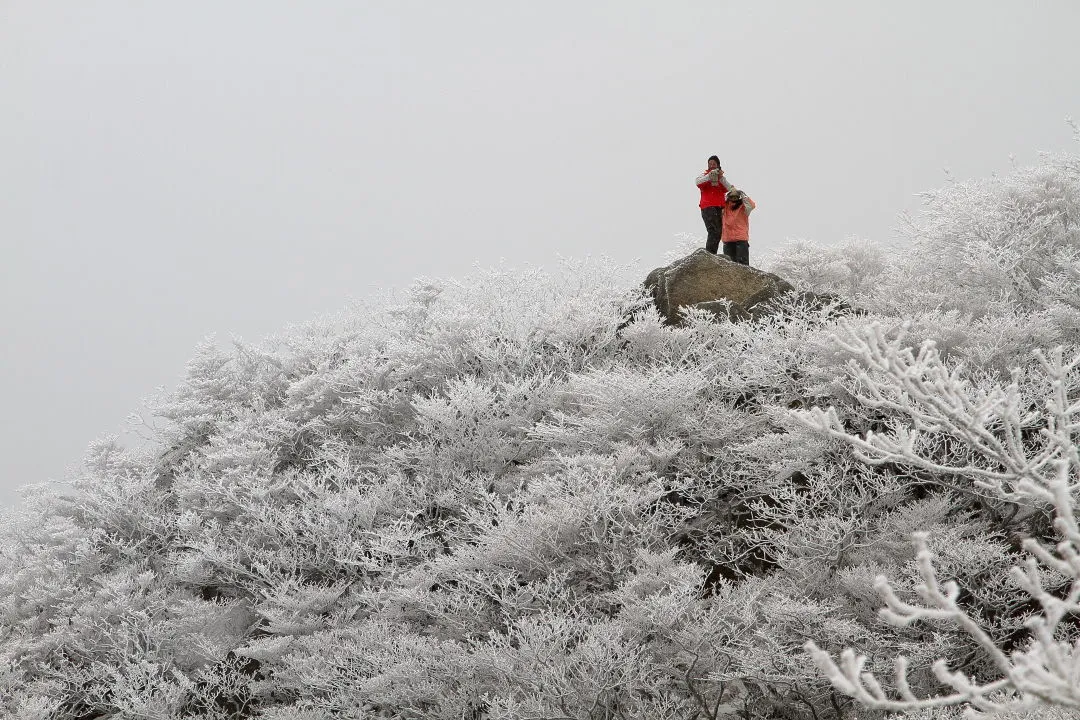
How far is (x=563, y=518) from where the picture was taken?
309 inches

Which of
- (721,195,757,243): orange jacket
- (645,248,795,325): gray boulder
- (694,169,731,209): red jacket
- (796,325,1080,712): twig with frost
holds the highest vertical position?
(694,169,731,209): red jacket

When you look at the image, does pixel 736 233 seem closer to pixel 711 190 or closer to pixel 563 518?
pixel 711 190

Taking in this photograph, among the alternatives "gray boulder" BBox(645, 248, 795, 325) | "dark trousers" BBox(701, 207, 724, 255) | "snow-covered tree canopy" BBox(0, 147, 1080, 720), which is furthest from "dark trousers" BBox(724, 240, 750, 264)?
"snow-covered tree canopy" BBox(0, 147, 1080, 720)

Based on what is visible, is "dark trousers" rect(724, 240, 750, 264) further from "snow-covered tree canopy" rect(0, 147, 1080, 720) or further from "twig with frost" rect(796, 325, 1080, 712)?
"twig with frost" rect(796, 325, 1080, 712)

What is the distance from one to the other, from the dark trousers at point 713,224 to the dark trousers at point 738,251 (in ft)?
0.99

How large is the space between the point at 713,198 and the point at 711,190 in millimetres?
194

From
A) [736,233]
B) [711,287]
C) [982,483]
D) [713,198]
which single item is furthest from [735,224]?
[982,483]

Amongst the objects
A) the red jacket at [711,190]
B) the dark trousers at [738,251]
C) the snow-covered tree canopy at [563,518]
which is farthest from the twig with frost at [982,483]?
the dark trousers at [738,251]

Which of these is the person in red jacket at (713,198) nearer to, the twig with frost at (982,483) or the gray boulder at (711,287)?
the gray boulder at (711,287)

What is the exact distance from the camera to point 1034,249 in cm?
1198

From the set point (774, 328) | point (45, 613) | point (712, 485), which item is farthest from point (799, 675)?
point (45, 613)

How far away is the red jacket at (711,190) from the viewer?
1391cm

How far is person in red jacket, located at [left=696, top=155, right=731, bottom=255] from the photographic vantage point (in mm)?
13758

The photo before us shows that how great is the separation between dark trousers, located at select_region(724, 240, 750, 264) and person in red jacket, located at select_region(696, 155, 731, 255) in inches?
11.9
